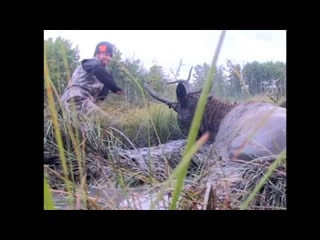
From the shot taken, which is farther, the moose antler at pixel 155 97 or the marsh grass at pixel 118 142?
the moose antler at pixel 155 97

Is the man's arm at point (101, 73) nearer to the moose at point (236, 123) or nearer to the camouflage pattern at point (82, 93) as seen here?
the camouflage pattern at point (82, 93)

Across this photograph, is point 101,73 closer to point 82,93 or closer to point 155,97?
point 82,93

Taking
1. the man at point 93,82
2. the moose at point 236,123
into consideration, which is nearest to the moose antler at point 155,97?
the moose at point 236,123

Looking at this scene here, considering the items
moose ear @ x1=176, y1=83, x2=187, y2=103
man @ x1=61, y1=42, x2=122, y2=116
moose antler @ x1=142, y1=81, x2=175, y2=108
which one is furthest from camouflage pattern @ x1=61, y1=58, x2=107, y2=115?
moose ear @ x1=176, y1=83, x2=187, y2=103

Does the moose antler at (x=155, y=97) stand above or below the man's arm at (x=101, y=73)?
below

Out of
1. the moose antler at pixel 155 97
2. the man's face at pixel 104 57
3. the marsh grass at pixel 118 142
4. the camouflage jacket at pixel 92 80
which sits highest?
the man's face at pixel 104 57

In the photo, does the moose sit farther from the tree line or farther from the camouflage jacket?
the camouflage jacket

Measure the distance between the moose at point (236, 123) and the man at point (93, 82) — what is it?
6.9 inches

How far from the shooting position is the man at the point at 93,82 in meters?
1.76

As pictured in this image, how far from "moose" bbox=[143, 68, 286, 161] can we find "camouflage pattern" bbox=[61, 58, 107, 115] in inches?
8.4

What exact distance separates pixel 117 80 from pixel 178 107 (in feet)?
0.90

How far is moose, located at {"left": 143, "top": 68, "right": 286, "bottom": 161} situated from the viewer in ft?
5.12

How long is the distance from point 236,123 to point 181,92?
27 cm
